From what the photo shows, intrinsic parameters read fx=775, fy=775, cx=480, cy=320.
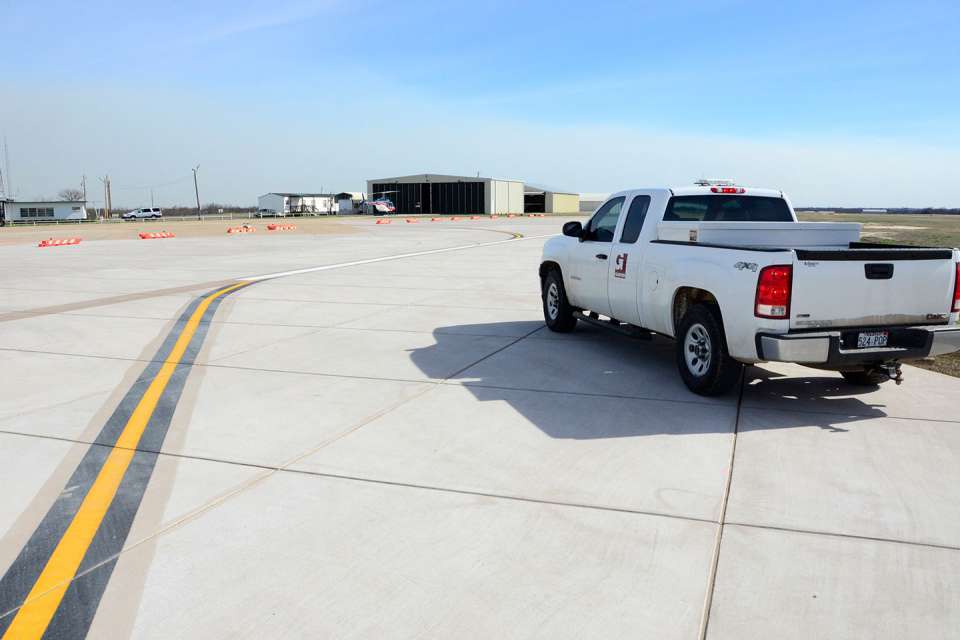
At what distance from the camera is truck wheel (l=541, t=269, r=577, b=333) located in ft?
33.6

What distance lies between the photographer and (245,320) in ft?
37.9

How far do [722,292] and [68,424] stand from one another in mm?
5544

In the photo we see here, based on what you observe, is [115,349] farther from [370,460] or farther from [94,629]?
[94,629]

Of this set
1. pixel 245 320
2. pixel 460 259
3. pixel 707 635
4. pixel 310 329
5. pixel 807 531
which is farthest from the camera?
pixel 460 259

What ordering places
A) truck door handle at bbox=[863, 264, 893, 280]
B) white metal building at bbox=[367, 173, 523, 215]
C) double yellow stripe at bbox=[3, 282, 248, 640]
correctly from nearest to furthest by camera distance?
double yellow stripe at bbox=[3, 282, 248, 640]
truck door handle at bbox=[863, 264, 893, 280]
white metal building at bbox=[367, 173, 523, 215]

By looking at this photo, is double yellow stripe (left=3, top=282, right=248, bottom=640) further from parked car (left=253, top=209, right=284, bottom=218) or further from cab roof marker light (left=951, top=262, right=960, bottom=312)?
parked car (left=253, top=209, right=284, bottom=218)

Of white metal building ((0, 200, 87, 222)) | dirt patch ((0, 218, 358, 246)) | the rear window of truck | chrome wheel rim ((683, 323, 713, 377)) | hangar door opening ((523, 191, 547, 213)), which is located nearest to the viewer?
chrome wheel rim ((683, 323, 713, 377))

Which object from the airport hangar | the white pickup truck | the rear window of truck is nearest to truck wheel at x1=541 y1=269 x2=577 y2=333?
the white pickup truck

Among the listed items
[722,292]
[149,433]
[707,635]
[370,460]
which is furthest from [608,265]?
[707,635]

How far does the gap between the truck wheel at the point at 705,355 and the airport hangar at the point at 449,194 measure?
90552 millimetres

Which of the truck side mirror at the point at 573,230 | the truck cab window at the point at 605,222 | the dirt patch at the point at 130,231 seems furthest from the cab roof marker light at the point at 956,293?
the dirt patch at the point at 130,231

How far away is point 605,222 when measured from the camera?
927cm

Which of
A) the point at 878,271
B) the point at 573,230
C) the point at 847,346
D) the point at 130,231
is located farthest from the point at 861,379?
the point at 130,231

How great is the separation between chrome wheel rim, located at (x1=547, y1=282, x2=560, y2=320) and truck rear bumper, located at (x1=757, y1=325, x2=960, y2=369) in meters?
4.37
